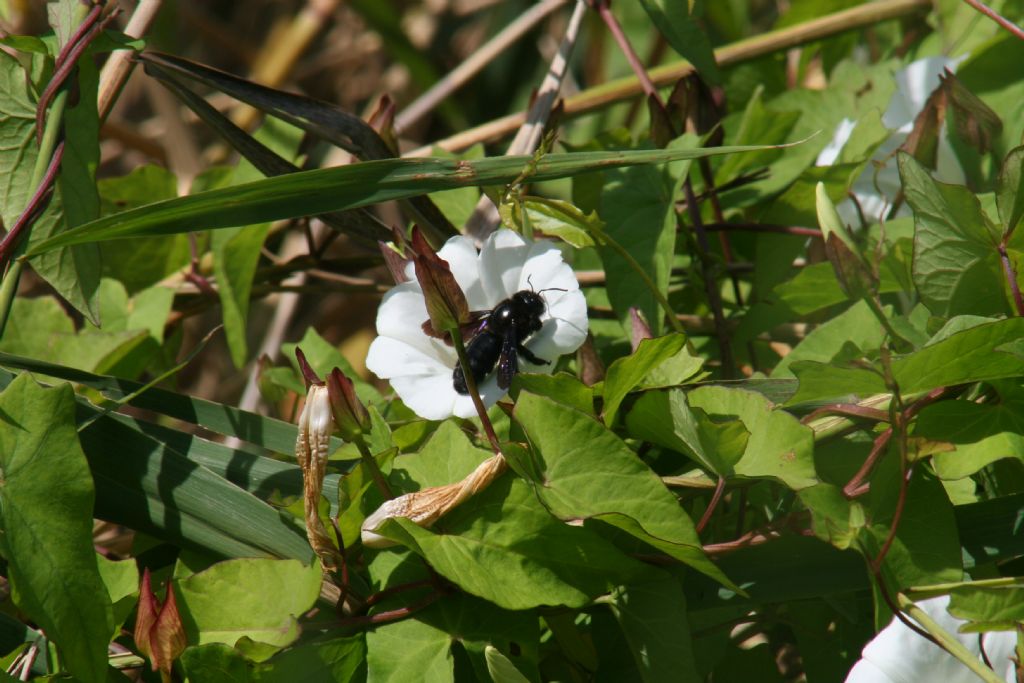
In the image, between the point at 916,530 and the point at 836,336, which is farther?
the point at 836,336

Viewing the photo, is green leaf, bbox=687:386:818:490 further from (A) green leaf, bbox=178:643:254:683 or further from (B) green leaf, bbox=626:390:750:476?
(A) green leaf, bbox=178:643:254:683

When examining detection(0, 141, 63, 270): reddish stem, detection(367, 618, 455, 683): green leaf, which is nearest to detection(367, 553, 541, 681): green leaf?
detection(367, 618, 455, 683): green leaf

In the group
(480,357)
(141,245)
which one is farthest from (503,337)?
(141,245)

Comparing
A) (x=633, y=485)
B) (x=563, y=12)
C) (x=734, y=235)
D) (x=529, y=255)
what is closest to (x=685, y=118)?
(x=734, y=235)

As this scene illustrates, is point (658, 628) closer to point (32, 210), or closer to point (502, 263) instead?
point (502, 263)

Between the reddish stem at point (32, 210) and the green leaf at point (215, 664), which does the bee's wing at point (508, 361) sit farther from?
the reddish stem at point (32, 210)

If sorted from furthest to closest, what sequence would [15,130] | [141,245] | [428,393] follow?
[141,245] → [15,130] → [428,393]

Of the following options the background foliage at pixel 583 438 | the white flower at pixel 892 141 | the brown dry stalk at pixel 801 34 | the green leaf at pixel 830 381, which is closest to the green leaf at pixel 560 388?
the background foliage at pixel 583 438
